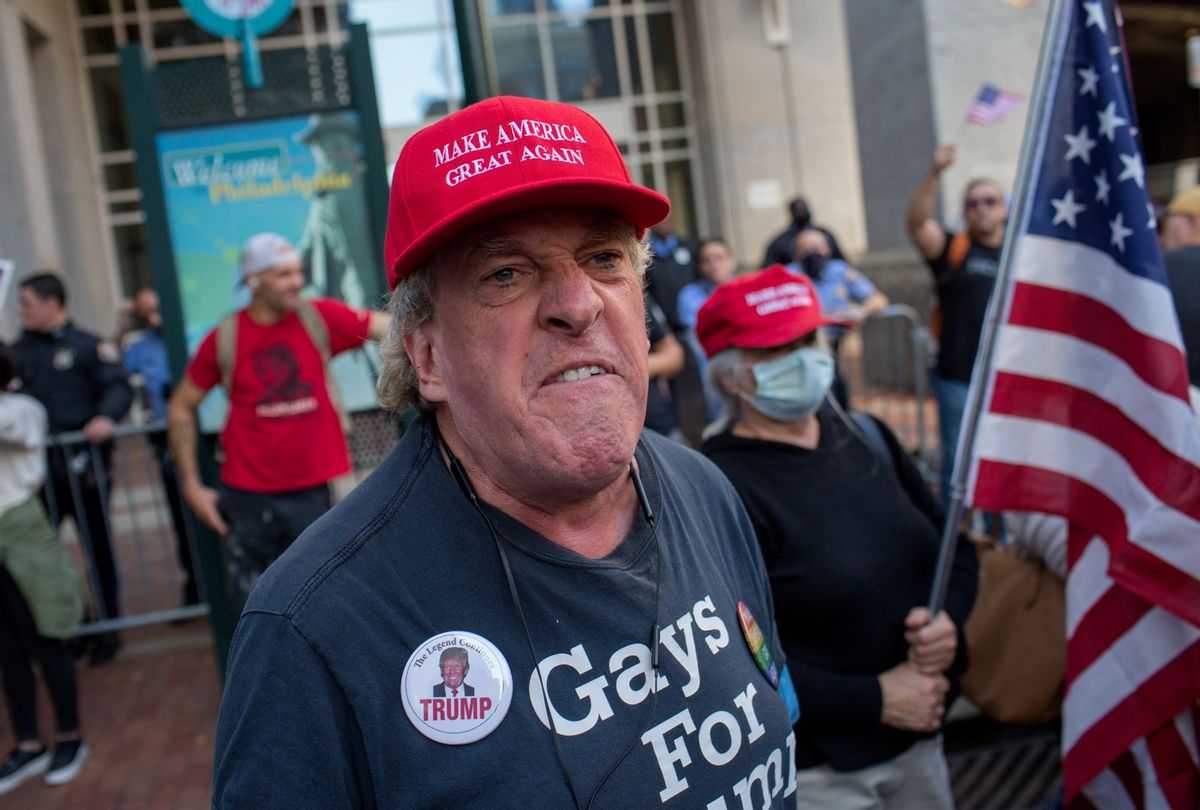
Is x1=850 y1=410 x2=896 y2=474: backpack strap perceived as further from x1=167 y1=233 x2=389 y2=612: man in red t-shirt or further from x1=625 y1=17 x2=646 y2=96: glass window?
x1=625 y1=17 x2=646 y2=96: glass window

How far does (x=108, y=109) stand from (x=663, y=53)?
33.5 feet

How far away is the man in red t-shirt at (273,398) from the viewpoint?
14.2 ft

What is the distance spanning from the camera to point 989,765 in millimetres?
3229

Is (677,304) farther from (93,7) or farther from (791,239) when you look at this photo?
(93,7)

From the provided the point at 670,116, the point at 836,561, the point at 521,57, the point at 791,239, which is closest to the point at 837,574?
the point at 836,561

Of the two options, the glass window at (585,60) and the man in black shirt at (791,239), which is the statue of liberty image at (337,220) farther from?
the glass window at (585,60)

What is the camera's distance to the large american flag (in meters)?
2.56

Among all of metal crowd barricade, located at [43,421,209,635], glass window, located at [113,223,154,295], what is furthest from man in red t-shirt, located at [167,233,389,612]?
glass window, located at [113,223,154,295]

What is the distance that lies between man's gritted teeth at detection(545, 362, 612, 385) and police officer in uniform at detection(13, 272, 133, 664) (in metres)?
5.23

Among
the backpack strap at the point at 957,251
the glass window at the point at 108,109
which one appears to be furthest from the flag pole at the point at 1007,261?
the glass window at the point at 108,109

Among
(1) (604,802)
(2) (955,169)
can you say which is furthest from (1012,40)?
(1) (604,802)

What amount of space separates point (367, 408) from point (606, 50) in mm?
15812

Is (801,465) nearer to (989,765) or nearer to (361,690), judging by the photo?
(989,765)

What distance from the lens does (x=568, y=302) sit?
1.37 meters
